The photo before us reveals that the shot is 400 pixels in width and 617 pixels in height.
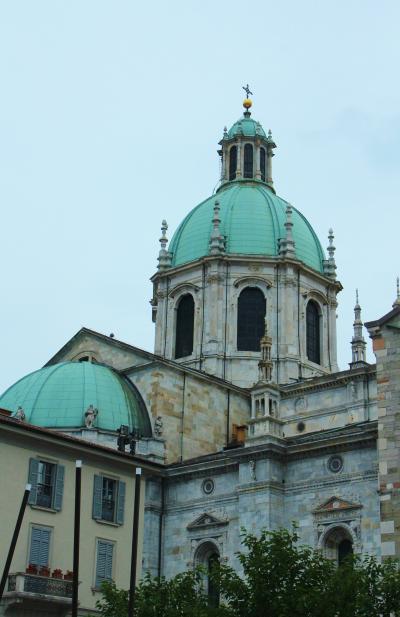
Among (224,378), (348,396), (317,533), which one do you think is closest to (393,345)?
(317,533)

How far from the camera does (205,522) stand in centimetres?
4919

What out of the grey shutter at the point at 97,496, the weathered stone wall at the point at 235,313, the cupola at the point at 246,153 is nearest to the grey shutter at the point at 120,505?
the grey shutter at the point at 97,496

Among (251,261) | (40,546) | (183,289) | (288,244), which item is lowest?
(40,546)

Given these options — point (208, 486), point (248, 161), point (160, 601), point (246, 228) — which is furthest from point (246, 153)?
point (160, 601)

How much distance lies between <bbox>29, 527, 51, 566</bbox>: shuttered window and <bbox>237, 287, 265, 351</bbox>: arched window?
89.0ft

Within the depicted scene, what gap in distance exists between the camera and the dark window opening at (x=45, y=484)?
3569 cm

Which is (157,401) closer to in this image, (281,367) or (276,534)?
(281,367)

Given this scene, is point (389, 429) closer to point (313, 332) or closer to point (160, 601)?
point (160, 601)

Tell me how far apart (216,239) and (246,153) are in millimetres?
10420

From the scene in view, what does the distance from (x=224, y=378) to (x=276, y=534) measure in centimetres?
3012

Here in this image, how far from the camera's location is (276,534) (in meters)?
29.5

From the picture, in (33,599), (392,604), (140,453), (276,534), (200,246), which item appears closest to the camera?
(392,604)

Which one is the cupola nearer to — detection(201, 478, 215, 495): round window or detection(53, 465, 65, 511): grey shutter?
detection(201, 478, 215, 495): round window

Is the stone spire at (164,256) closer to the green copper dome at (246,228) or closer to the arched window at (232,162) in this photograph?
the green copper dome at (246,228)
